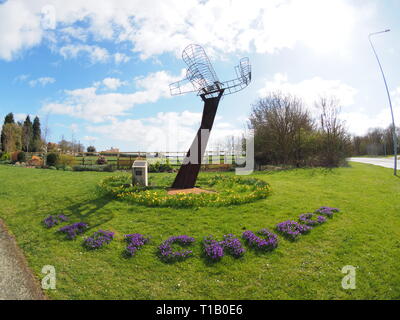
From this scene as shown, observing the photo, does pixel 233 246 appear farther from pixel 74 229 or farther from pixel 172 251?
pixel 74 229

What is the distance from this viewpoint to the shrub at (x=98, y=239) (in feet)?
18.8

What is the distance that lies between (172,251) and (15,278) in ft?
10.8

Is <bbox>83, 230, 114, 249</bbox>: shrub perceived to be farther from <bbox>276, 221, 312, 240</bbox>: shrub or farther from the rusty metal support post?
the rusty metal support post

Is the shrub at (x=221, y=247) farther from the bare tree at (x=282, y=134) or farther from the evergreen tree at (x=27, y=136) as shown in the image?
the evergreen tree at (x=27, y=136)

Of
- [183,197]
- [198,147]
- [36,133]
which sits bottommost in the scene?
[183,197]

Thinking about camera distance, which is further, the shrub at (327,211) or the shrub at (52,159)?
the shrub at (52,159)

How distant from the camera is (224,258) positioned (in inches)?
201

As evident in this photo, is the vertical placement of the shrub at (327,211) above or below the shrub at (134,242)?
above

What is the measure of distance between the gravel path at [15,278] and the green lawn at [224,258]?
0.70ft

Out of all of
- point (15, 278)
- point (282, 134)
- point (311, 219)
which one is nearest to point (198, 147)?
point (311, 219)

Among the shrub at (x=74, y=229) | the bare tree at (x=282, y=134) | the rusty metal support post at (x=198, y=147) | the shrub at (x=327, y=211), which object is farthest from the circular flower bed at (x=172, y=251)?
the bare tree at (x=282, y=134)

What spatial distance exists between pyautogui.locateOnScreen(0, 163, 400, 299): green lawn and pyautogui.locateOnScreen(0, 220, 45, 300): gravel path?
212 millimetres
